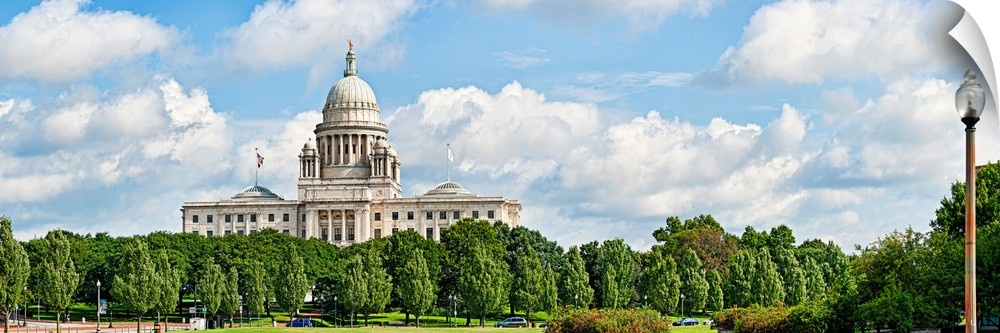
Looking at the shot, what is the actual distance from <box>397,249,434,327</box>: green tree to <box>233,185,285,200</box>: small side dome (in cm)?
7799

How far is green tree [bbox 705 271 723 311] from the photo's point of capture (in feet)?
316

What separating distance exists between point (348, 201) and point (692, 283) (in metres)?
73.9

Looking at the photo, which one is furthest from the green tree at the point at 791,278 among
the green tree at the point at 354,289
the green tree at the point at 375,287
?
the green tree at the point at 354,289

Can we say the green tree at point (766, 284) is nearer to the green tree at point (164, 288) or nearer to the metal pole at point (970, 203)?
the green tree at point (164, 288)

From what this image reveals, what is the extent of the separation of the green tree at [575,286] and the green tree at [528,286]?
7.47 feet

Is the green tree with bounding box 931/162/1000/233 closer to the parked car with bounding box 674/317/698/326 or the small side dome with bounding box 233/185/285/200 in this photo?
the parked car with bounding box 674/317/698/326

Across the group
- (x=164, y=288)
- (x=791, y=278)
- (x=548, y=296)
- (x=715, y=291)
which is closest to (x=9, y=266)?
(x=164, y=288)

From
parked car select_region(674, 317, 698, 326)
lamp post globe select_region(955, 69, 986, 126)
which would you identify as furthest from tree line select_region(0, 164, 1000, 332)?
lamp post globe select_region(955, 69, 986, 126)

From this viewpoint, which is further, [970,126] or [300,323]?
[300,323]

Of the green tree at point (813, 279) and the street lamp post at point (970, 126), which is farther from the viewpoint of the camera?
the green tree at point (813, 279)

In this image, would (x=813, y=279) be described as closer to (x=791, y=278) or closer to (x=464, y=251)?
(x=791, y=278)

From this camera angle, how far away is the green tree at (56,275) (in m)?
72.8

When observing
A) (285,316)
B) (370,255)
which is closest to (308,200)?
(285,316)

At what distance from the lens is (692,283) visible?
9631 centimetres
